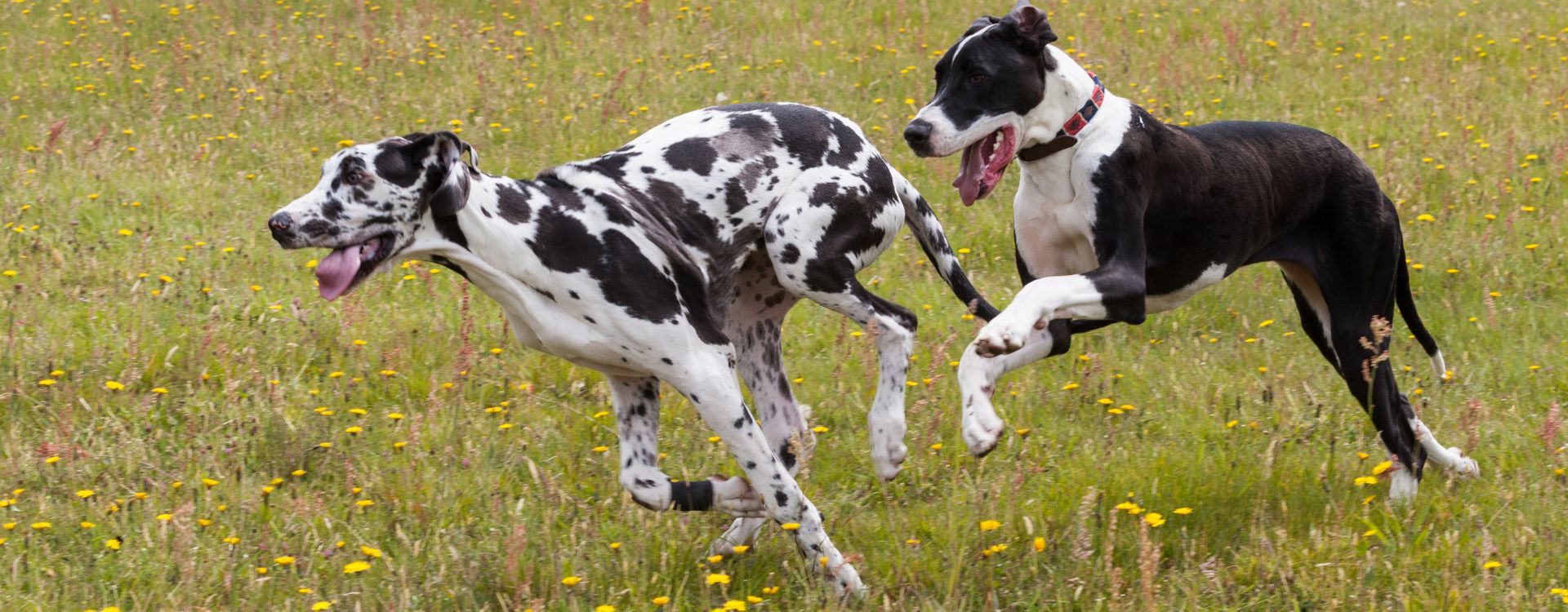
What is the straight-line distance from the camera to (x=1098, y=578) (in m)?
4.25

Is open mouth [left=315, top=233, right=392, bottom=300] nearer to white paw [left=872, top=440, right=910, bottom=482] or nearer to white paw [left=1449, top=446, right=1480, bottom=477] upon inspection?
white paw [left=872, top=440, right=910, bottom=482]

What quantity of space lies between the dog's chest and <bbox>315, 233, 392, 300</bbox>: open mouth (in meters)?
1.87

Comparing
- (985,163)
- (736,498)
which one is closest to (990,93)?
(985,163)

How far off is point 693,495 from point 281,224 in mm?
1335

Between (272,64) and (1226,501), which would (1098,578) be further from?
(272,64)

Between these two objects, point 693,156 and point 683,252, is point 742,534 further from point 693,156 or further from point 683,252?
point 693,156

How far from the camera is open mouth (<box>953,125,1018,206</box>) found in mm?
4402

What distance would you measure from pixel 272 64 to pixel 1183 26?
6.53 meters

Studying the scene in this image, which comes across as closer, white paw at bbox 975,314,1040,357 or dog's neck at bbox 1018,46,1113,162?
white paw at bbox 975,314,1040,357

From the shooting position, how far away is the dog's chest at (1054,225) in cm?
449

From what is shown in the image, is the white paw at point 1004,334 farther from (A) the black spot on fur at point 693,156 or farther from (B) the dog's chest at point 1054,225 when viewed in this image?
(A) the black spot on fur at point 693,156

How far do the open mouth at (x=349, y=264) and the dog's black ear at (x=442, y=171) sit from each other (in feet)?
0.53

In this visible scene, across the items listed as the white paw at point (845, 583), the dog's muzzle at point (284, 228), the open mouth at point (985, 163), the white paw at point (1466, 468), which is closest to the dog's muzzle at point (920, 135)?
the open mouth at point (985, 163)

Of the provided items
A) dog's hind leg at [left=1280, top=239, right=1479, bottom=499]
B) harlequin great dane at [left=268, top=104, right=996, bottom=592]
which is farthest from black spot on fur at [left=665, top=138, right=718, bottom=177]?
dog's hind leg at [left=1280, top=239, right=1479, bottom=499]
